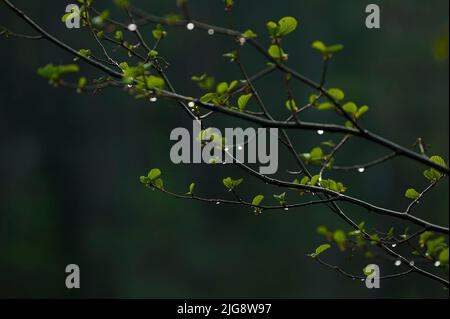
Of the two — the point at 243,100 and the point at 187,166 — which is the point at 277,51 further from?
the point at 187,166

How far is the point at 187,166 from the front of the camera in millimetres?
5457

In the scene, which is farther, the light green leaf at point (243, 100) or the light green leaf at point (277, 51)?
the light green leaf at point (243, 100)

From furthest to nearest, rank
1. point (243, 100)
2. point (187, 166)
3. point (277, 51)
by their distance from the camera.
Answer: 1. point (187, 166)
2. point (243, 100)
3. point (277, 51)

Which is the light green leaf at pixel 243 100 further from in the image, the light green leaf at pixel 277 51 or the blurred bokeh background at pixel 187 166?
the blurred bokeh background at pixel 187 166

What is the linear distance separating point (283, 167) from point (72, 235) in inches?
77.3

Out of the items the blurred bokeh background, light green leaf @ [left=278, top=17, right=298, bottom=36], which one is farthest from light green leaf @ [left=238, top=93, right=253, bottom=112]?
the blurred bokeh background

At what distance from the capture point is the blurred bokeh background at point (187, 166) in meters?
5.30

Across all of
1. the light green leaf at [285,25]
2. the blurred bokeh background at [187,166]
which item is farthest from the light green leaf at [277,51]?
the blurred bokeh background at [187,166]

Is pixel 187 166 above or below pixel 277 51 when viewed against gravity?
above

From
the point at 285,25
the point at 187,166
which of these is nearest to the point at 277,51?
the point at 285,25

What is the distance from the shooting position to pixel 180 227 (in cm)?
545

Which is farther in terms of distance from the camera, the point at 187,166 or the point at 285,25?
the point at 187,166

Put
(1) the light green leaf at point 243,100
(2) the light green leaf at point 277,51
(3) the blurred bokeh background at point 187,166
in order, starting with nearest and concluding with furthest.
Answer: (2) the light green leaf at point 277,51
(1) the light green leaf at point 243,100
(3) the blurred bokeh background at point 187,166
